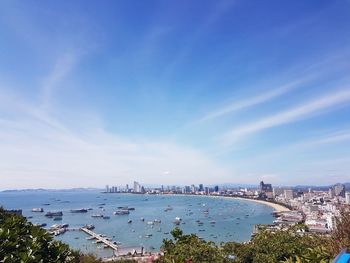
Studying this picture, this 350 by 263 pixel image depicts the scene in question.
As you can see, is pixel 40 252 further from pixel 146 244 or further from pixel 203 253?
pixel 146 244

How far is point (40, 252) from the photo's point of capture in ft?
31.6

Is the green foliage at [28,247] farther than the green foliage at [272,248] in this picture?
No

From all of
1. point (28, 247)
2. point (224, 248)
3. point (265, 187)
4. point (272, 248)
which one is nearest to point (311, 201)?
point (265, 187)

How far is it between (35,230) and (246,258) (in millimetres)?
8300

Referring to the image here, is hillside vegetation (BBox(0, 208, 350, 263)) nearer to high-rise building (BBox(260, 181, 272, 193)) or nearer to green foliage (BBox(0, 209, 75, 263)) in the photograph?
green foliage (BBox(0, 209, 75, 263))

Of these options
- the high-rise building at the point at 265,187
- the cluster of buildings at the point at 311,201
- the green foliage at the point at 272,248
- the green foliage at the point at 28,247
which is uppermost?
the high-rise building at the point at 265,187

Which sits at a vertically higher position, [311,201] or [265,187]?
[265,187]

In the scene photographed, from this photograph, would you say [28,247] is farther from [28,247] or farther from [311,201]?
[311,201]

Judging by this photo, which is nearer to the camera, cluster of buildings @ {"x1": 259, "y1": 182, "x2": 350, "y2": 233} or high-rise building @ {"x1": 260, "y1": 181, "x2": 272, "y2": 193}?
cluster of buildings @ {"x1": 259, "y1": 182, "x2": 350, "y2": 233}

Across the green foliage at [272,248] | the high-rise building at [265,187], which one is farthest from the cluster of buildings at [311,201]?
the green foliage at [272,248]

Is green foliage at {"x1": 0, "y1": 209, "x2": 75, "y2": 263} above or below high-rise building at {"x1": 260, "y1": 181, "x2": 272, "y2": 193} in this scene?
below

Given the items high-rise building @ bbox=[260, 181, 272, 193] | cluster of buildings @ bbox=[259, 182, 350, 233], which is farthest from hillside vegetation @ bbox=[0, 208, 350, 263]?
high-rise building @ bbox=[260, 181, 272, 193]

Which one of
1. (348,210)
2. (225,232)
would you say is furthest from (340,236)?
(225,232)

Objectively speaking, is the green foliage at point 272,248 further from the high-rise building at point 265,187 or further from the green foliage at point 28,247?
the high-rise building at point 265,187
